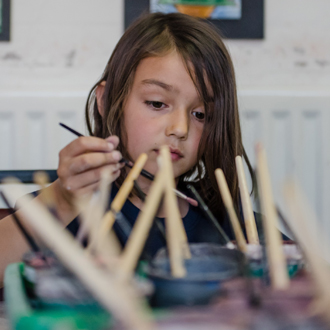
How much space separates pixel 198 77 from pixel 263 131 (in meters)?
0.52

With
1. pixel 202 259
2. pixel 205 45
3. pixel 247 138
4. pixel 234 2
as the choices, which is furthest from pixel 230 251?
pixel 234 2

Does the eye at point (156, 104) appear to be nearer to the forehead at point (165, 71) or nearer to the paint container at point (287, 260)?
the forehead at point (165, 71)

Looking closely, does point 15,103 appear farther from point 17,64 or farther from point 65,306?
point 65,306

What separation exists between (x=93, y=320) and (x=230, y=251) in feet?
0.37

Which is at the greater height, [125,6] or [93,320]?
[125,6]

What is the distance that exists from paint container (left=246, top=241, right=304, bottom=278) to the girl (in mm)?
299

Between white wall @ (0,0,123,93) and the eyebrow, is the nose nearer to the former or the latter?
the eyebrow

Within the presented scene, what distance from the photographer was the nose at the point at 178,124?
617 mm

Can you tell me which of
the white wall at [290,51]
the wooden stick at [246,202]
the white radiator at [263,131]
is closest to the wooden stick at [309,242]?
the wooden stick at [246,202]

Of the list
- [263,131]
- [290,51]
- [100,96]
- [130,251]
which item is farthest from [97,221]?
[290,51]

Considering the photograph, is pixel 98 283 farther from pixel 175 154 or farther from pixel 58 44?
pixel 58 44

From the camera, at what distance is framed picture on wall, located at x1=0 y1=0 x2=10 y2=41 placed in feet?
3.70

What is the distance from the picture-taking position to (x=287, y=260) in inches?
11.8

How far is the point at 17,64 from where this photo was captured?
1157 millimetres
